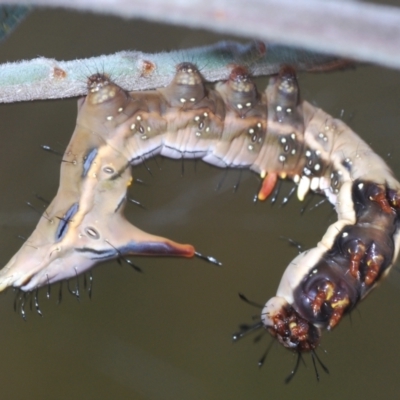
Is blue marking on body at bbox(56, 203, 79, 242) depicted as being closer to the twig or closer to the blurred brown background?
the twig

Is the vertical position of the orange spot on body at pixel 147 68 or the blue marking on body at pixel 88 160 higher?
the orange spot on body at pixel 147 68

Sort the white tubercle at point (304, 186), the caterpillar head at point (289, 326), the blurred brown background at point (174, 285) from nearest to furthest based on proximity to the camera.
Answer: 1. the caterpillar head at point (289, 326)
2. the white tubercle at point (304, 186)
3. the blurred brown background at point (174, 285)

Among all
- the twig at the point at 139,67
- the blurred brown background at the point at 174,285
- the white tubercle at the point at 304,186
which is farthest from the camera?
the blurred brown background at the point at 174,285

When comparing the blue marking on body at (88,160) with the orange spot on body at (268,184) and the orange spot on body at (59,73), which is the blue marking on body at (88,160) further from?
the orange spot on body at (268,184)

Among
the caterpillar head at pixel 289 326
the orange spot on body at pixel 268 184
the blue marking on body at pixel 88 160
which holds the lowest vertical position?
the caterpillar head at pixel 289 326

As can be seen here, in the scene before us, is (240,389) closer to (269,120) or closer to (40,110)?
(40,110)

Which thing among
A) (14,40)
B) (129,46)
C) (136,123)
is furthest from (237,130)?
(14,40)

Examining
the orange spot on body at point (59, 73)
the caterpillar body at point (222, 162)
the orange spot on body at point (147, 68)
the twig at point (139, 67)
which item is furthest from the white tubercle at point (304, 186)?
the orange spot on body at point (59, 73)
